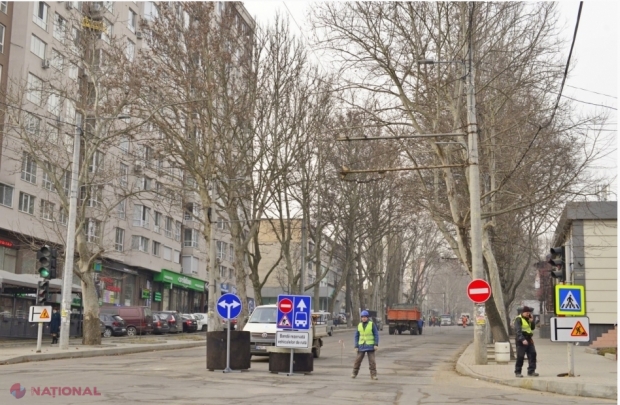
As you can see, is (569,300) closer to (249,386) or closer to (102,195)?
(249,386)

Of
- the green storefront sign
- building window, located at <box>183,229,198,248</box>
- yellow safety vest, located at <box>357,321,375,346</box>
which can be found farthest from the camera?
building window, located at <box>183,229,198,248</box>

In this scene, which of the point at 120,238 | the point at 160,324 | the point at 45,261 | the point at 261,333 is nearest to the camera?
the point at 261,333

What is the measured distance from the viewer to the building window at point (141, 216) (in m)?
63.6

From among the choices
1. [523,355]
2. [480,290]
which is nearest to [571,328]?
[523,355]

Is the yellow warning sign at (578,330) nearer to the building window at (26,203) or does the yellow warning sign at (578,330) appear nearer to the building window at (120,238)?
the building window at (26,203)

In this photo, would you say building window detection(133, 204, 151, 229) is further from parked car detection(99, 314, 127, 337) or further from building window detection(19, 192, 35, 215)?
parked car detection(99, 314, 127, 337)

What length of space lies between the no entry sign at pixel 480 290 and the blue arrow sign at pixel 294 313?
500 centimetres

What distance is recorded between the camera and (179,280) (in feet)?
236

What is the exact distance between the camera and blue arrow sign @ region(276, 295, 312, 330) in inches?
726

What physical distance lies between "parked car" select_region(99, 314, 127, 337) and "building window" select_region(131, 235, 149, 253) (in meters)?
17.3

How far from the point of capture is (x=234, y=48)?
114 ft

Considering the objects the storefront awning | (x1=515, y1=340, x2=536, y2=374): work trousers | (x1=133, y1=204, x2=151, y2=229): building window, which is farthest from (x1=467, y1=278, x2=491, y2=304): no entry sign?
(x1=133, y1=204, x2=151, y2=229): building window

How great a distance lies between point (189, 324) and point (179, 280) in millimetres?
17360

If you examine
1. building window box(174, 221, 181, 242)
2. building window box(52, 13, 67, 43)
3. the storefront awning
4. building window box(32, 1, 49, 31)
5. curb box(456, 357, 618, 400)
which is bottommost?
curb box(456, 357, 618, 400)
